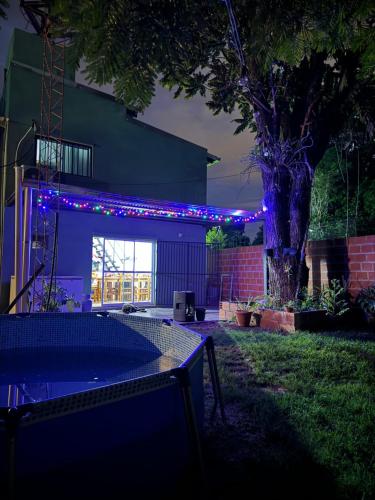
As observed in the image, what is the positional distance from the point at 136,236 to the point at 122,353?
25.5 ft

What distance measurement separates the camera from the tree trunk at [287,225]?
7.89 m

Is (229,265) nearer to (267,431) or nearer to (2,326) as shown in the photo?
(2,326)

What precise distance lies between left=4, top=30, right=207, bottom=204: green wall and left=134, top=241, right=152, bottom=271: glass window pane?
1.75m

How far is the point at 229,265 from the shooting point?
13.2 m

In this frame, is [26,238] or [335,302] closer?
[26,238]

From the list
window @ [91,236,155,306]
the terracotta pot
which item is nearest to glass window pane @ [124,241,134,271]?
window @ [91,236,155,306]

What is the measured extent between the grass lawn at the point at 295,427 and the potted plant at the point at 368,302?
1961 millimetres

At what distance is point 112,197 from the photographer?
8406 millimetres

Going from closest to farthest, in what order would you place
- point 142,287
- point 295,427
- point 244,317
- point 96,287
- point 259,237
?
point 295,427 → point 244,317 → point 96,287 → point 142,287 → point 259,237

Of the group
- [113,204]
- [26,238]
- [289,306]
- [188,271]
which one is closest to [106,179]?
[113,204]

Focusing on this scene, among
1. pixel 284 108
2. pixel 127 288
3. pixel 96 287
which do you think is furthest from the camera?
pixel 127 288

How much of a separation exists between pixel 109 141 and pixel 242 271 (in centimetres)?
626

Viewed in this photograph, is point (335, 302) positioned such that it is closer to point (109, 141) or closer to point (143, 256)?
point (143, 256)

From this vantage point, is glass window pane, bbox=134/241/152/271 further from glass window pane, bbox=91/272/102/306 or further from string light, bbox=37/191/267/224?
glass window pane, bbox=91/272/102/306
